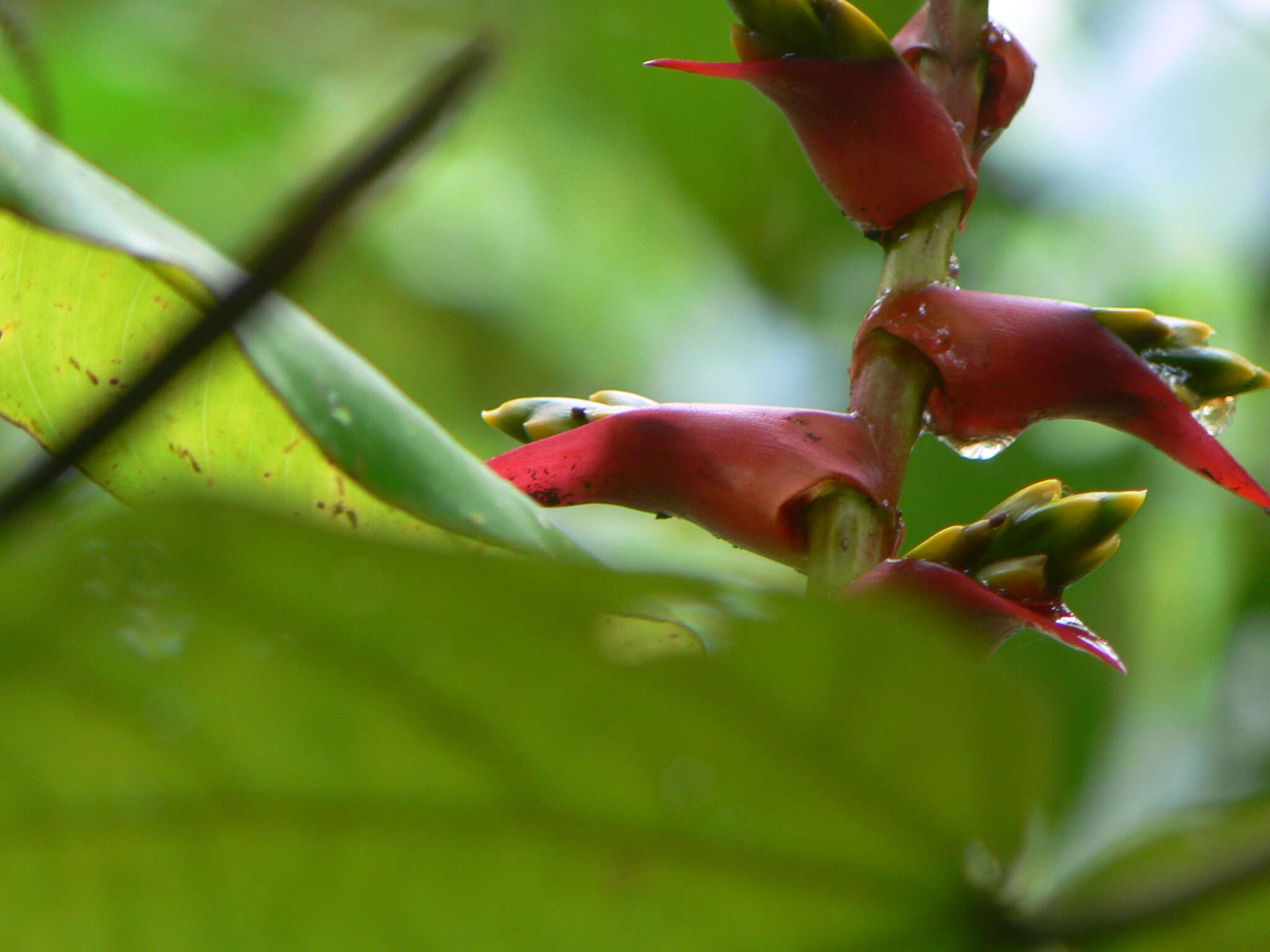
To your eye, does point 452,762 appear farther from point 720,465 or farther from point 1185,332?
point 1185,332

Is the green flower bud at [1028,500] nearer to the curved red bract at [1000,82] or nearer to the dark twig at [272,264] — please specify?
the curved red bract at [1000,82]

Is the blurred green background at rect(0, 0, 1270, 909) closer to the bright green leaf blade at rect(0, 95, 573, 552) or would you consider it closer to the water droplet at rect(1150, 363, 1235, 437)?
the water droplet at rect(1150, 363, 1235, 437)

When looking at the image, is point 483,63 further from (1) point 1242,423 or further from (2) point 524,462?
(1) point 1242,423

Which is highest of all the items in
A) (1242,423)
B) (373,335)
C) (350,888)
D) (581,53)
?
(581,53)

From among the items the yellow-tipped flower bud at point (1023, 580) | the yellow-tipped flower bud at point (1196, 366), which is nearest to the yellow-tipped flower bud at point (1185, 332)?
the yellow-tipped flower bud at point (1196, 366)

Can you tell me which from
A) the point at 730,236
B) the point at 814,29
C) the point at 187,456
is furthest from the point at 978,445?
the point at 730,236

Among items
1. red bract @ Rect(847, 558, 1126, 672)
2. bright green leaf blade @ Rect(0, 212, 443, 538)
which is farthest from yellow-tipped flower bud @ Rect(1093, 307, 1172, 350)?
bright green leaf blade @ Rect(0, 212, 443, 538)


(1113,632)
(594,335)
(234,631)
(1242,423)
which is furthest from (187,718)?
(594,335)
